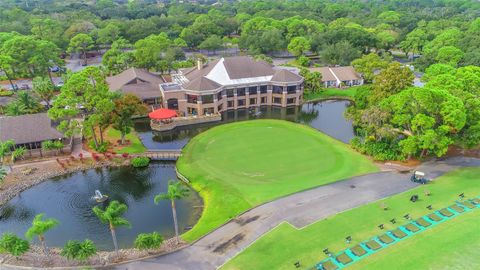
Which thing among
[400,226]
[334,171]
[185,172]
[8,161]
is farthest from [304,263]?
[8,161]

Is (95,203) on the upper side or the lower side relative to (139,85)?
lower

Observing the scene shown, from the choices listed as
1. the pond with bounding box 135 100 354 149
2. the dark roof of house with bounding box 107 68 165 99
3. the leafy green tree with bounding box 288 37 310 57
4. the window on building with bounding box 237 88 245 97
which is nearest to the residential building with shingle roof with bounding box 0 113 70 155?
the pond with bounding box 135 100 354 149

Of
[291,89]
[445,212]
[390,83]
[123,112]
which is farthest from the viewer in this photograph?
[291,89]

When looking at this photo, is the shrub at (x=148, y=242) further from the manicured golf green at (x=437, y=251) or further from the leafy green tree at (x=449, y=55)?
Answer: the leafy green tree at (x=449, y=55)

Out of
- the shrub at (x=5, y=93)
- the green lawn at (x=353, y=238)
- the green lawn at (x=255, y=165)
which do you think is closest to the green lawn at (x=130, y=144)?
the green lawn at (x=255, y=165)

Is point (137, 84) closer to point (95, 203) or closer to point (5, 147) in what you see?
point (5, 147)

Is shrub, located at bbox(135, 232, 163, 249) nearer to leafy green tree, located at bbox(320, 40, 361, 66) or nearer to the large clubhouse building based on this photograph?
the large clubhouse building

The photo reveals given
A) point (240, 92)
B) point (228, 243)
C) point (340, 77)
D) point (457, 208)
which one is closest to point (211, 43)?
point (340, 77)
